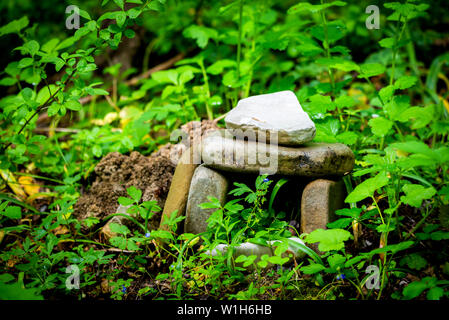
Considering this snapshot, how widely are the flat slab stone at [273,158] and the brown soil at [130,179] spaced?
1.67 feet

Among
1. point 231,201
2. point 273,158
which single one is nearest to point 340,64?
point 273,158

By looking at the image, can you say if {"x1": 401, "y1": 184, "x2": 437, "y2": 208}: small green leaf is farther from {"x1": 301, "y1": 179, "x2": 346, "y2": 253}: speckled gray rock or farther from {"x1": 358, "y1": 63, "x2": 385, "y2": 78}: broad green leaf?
{"x1": 358, "y1": 63, "x2": 385, "y2": 78}: broad green leaf

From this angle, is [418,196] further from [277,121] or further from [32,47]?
[32,47]

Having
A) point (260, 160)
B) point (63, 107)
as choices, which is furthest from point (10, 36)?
point (260, 160)

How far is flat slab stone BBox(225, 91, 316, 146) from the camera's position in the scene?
6.90 feet

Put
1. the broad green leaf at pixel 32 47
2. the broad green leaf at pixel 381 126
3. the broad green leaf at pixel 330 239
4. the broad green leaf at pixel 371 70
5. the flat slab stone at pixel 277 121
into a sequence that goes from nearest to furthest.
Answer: the broad green leaf at pixel 330 239, the broad green leaf at pixel 381 126, the flat slab stone at pixel 277 121, the broad green leaf at pixel 32 47, the broad green leaf at pixel 371 70

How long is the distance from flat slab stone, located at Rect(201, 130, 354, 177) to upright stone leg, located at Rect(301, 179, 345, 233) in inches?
3.1

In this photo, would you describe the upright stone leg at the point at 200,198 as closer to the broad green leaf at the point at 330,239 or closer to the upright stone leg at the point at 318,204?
the upright stone leg at the point at 318,204

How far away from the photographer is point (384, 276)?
6.05 feet

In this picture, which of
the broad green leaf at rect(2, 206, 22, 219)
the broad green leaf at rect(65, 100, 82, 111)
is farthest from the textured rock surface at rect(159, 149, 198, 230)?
the broad green leaf at rect(2, 206, 22, 219)

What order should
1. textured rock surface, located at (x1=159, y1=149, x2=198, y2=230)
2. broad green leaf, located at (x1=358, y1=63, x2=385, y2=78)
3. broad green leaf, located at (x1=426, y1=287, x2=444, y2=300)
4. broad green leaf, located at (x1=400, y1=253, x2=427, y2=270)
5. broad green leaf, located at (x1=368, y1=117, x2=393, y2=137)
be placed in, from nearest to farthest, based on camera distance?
broad green leaf, located at (x1=426, y1=287, x2=444, y2=300) → broad green leaf, located at (x1=400, y1=253, x2=427, y2=270) → broad green leaf, located at (x1=368, y1=117, x2=393, y2=137) → textured rock surface, located at (x1=159, y1=149, x2=198, y2=230) → broad green leaf, located at (x1=358, y1=63, x2=385, y2=78)

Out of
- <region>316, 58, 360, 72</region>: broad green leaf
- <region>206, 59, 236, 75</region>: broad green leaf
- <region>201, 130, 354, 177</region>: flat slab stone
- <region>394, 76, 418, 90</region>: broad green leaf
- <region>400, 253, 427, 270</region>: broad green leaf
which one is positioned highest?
<region>206, 59, 236, 75</region>: broad green leaf

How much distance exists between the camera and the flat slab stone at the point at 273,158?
2139 mm

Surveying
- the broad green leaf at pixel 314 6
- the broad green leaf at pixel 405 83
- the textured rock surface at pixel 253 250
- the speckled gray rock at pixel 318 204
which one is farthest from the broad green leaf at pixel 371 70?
the textured rock surface at pixel 253 250
